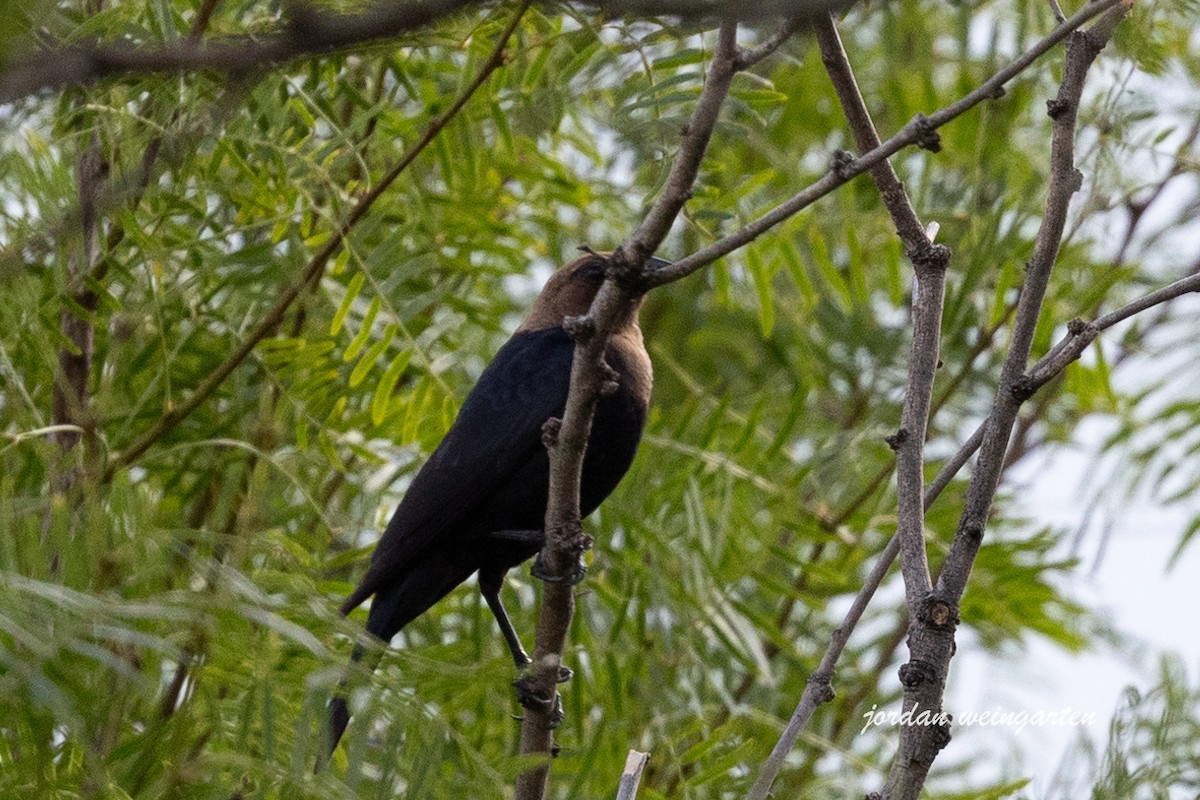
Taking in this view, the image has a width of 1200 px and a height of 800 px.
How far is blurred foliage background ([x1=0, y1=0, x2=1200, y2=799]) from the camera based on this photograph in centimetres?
237

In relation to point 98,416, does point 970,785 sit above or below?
above

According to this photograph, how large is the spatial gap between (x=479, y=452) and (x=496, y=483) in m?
0.11

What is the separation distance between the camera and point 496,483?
4070 mm

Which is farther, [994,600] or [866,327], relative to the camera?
[866,327]

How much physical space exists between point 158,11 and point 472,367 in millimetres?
2343

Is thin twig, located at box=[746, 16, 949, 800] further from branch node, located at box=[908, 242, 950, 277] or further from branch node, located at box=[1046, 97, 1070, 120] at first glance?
branch node, located at box=[1046, 97, 1070, 120]

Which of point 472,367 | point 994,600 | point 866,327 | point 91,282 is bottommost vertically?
point 91,282

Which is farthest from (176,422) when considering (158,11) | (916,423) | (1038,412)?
(1038,412)

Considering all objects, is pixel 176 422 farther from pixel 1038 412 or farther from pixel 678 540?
pixel 1038 412

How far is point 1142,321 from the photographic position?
5520 mm

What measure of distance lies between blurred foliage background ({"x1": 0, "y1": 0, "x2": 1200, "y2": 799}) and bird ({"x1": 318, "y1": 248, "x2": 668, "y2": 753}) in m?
0.13

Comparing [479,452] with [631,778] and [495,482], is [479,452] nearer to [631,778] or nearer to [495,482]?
[495,482]

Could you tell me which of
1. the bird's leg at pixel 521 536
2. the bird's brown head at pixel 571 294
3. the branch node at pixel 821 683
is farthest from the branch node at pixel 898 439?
the bird's brown head at pixel 571 294

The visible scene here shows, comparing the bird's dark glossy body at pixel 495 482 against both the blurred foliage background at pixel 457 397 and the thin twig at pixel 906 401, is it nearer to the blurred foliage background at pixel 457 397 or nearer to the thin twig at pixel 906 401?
the blurred foliage background at pixel 457 397
